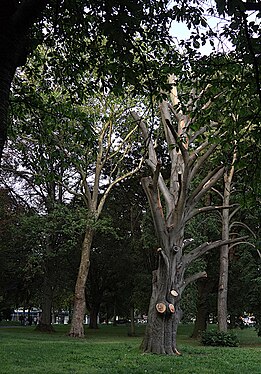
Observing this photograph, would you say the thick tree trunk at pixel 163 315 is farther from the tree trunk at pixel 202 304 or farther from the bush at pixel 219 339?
the tree trunk at pixel 202 304

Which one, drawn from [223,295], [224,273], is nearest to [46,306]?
[223,295]

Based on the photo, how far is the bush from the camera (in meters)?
21.8

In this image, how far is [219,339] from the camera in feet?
72.3

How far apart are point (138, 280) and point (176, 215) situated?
1633cm

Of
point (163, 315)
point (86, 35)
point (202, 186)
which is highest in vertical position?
point (202, 186)

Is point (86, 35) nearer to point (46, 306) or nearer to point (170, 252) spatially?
point (170, 252)

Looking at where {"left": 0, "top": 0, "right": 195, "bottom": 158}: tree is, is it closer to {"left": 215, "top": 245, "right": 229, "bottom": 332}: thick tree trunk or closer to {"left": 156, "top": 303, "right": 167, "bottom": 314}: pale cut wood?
{"left": 156, "top": 303, "right": 167, "bottom": 314}: pale cut wood

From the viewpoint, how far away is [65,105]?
7.09 meters

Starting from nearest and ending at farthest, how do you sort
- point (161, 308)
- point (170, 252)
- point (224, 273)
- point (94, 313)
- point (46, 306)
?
point (161, 308) < point (170, 252) < point (224, 273) < point (46, 306) < point (94, 313)

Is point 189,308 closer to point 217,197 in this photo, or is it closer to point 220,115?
point 217,197

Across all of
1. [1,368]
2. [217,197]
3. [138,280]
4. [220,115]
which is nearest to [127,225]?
[138,280]

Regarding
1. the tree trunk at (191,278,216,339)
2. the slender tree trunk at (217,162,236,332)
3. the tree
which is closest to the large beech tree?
the slender tree trunk at (217,162,236,332)

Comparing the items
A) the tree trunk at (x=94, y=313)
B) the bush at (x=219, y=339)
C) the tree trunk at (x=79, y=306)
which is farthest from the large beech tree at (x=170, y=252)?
the tree trunk at (x=94, y=313)

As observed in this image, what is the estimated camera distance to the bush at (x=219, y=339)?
2183 centimetres
